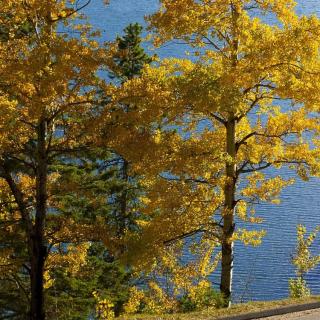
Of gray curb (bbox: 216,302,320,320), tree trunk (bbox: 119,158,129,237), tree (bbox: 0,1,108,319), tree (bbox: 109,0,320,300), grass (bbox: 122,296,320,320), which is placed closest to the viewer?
gray curb (bbox: 216,302,320,320)

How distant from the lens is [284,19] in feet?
39.3

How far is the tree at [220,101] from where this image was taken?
11047 mm

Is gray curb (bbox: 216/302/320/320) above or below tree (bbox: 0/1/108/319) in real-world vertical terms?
below

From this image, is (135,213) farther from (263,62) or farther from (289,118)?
(263,62)

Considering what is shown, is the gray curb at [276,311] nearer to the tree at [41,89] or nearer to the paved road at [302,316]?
the paved road at [302,316]

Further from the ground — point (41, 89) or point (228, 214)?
point (41, 89)

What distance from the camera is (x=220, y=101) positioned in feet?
35.3

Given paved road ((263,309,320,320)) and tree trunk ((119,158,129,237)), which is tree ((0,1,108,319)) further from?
tree trunk ((119,158,129,237))

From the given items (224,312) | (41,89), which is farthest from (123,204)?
(224,312)

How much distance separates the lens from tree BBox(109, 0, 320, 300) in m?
11.0

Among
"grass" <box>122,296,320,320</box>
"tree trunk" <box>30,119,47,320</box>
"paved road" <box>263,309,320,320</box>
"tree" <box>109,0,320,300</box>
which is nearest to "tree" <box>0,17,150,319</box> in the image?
"tree trunk" <box>30,119,47,320</box>

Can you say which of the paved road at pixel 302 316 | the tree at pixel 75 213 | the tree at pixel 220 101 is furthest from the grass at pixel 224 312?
the tree at pixel 75 213

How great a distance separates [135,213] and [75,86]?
1400cm

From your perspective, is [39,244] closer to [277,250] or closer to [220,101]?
[220,101]
